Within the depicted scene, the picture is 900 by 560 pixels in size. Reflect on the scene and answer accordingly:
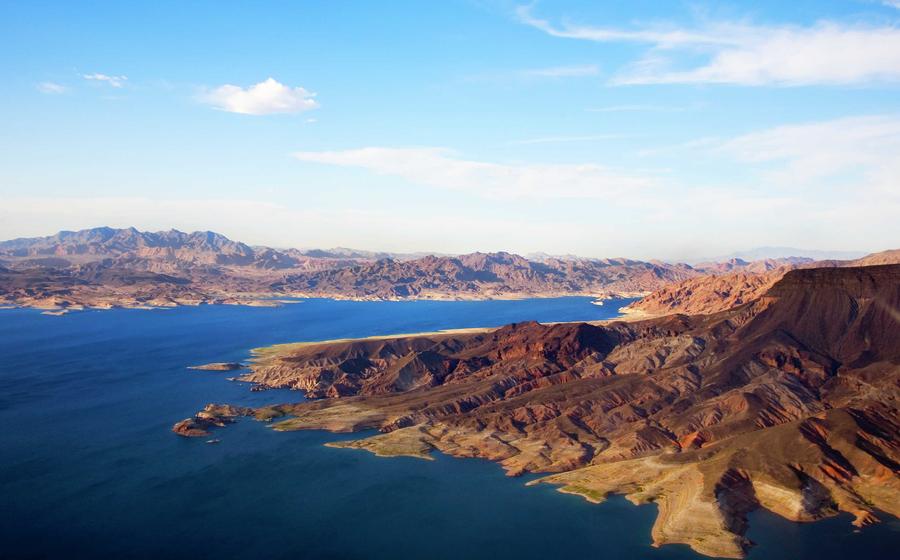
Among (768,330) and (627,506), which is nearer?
(627,506)

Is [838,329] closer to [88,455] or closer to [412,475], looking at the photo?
[412,475]

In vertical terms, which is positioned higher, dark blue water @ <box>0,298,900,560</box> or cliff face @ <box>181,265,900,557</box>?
cliff face @ <box>181,265,900,557</box>

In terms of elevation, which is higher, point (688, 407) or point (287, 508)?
point (688, 407)

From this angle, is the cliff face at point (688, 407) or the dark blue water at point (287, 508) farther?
the cliff face at point (688, 407)

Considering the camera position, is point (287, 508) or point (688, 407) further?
point (688, 407)

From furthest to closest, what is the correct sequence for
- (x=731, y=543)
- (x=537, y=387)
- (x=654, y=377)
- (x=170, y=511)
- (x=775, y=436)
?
(x=537, y=387) < (x=654, y=377) < (x=775, y=436) < (x=170, y=511) < (x=731, y=543)

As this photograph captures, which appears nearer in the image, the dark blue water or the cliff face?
the dark blue water


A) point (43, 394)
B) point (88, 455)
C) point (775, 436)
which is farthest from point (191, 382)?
point (775, 436)

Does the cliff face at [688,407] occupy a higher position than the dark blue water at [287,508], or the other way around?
the cliff face at [688,407]
